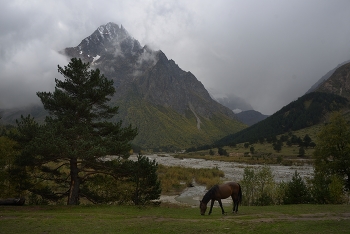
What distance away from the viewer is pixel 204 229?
12391 millimetres

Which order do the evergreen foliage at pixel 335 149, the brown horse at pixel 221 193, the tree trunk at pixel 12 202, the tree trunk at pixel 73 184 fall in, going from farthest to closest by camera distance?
the evergreen foliage at pixel 335 149 → the tree trunk at pixel 73 184 → the tree trunk at pixel 12 202 → the brown horse at pixel 221 193

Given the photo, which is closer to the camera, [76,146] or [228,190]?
[228,190]

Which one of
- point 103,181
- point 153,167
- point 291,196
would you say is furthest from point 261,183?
point 103,181

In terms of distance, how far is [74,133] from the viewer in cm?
2102

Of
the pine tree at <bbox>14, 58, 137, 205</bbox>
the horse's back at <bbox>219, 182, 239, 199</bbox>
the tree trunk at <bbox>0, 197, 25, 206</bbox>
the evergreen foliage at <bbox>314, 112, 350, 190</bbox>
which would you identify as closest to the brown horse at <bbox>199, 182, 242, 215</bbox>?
the horse's back at <bbox>219, 182, 239, 199</bbox>

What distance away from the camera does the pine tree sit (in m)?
19.8

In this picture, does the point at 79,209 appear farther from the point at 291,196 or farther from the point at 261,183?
the point at 261,183

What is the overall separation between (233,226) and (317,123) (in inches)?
7750

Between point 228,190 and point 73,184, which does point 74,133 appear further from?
point 228,190

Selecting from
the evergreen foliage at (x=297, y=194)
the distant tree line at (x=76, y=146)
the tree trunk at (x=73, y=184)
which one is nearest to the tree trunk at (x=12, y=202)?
the distant tree line at (x=76, y=146)

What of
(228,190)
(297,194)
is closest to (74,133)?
(228,190)

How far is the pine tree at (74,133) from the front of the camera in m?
19.8

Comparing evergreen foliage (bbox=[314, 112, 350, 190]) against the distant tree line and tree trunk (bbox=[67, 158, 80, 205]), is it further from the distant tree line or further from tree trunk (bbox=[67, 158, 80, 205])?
tree trunk (bbox=[67, 158, 80, 205])

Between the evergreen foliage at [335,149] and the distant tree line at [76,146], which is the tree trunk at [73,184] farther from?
the evergreen foliage at [335,149]
